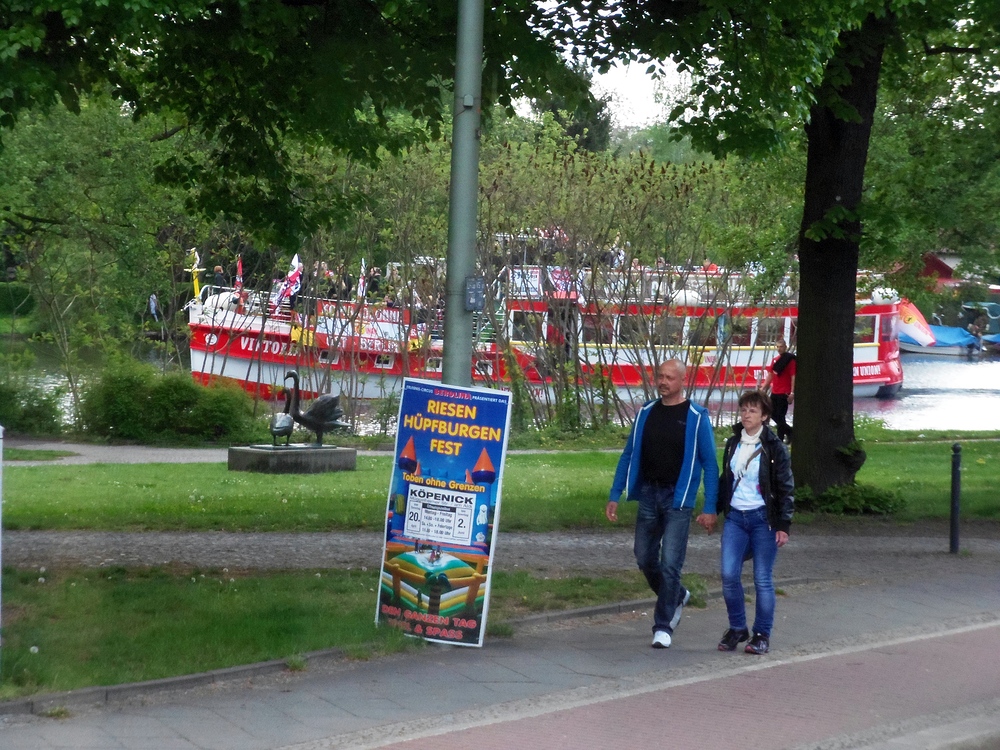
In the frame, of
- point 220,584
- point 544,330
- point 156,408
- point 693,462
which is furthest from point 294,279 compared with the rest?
point 693,462

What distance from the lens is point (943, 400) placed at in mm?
41906

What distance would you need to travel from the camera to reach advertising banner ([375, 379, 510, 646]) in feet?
24.2

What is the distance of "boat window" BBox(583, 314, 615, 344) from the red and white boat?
26 mm

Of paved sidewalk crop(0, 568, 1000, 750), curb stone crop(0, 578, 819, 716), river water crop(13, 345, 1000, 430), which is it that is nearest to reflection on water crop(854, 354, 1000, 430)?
river water crop(13, 345, 1000, 430)

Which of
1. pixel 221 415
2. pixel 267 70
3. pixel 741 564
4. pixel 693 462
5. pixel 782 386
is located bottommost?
pixel 221 415

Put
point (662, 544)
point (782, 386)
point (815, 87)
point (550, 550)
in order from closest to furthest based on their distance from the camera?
point (662, 544) → point (550, 550) → point (815, 87) → point (782, 386)

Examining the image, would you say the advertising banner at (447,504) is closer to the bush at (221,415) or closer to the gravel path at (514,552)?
the gravel path at (514,552)

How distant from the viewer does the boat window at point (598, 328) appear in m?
26.2

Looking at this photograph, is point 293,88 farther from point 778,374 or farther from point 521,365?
point 521,365

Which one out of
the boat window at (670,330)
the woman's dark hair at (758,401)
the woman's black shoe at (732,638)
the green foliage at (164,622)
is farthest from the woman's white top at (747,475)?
the boat window at (670,330)

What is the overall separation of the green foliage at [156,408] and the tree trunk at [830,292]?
12.7 meters

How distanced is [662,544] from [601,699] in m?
1.52

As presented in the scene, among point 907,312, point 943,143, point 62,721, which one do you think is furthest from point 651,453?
point 907,312

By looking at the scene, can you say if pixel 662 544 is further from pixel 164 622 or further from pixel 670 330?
pixel 670 330
